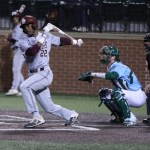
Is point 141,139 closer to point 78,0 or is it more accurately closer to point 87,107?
point 87,107

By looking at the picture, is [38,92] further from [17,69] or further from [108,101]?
[17,69]

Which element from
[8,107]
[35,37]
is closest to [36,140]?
[35,37]

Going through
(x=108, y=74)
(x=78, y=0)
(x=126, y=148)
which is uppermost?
(x=78, y=0)

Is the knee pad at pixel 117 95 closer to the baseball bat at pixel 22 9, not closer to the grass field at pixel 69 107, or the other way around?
the grass field at pixel 69 107

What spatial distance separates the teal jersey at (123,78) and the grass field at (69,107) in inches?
93.5

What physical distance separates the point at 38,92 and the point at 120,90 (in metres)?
1.40

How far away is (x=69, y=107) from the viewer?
16.0 metres

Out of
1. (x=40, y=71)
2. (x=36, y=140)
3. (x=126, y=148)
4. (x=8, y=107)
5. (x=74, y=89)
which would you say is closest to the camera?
(x=126, y=148)

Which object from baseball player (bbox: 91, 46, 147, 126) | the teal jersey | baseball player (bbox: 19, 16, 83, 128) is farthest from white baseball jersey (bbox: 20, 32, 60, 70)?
the teal jersey

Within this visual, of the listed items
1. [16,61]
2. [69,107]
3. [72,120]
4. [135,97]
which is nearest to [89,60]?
[16,61]

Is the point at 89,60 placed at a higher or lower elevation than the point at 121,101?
higher

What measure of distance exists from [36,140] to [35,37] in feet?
7.10

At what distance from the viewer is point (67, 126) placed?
39.8 feet

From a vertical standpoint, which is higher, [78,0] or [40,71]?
[78,0]
